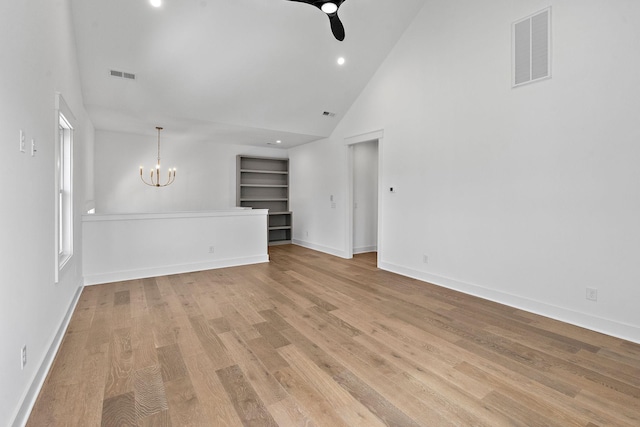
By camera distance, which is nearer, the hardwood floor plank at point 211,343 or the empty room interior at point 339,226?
the empty room interior at point 339,226

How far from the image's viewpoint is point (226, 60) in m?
4.30

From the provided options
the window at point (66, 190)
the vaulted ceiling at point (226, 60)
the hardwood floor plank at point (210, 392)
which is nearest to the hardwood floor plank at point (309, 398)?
the hardwood floor plank at point (210, 392)

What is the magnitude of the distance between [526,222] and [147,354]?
3.93 meters

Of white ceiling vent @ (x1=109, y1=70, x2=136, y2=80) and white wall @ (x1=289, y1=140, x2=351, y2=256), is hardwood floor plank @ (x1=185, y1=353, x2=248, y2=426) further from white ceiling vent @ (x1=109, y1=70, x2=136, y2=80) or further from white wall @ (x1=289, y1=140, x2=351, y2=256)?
white wall @ (x1=289, y1=140, x2=351, y2=256)

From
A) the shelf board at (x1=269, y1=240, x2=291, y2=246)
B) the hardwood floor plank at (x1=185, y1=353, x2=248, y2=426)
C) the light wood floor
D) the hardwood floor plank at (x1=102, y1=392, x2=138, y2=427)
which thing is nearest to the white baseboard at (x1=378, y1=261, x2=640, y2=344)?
the light wood floor

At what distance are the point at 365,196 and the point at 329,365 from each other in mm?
4911

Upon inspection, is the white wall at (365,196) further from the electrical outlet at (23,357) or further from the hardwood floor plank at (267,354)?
the electrical outlet at (23,357)

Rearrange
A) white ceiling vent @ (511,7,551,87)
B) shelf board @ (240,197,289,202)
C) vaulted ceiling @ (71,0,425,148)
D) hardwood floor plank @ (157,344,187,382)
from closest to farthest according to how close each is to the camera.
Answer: hardwood floor plank @ (157,344,187,382), white ceiling vent @ (511,7,551,87), vaulted ceiling @ (71,0,425,148), shelf board @ (240,197,289,202)

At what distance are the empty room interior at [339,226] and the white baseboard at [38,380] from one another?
0.02m

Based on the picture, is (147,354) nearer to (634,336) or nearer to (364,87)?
(634,336)

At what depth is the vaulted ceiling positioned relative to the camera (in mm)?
3623

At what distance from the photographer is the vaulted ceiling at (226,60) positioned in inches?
143

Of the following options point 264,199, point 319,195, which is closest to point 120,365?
point 319,195

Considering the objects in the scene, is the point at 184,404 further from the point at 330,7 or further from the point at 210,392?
the point at 330,7
